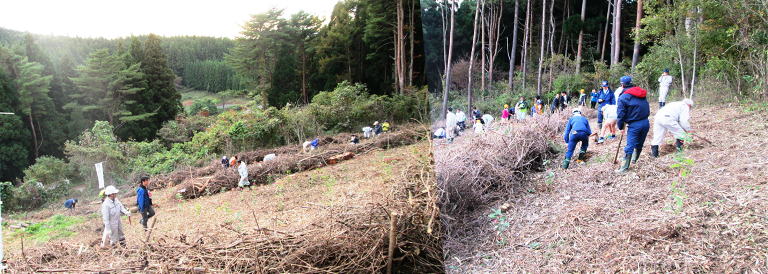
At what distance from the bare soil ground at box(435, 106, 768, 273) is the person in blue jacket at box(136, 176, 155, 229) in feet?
6.68

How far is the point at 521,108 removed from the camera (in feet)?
8.82

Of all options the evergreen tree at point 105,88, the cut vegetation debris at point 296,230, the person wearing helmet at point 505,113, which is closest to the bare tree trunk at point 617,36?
the person wearing helmet at point 505,113

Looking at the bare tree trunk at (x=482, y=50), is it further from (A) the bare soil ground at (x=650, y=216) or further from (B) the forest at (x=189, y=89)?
(A) the bare soil ground at (x=650, y=216)

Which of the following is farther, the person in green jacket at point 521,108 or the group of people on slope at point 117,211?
the person in green jacket at point 521,108

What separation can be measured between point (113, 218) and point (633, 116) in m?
3.14

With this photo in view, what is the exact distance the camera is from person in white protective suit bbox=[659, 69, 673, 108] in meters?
2.02

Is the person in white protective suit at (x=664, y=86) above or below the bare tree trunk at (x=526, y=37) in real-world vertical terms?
below

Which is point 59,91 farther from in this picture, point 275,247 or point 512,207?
point 512,207

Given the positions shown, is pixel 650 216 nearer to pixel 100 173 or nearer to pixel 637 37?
pixel 637 37

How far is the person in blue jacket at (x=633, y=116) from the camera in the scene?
6.82 ft

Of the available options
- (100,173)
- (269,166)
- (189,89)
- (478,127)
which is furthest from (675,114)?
(100,173)

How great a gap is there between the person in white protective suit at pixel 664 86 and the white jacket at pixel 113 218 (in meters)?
3.17

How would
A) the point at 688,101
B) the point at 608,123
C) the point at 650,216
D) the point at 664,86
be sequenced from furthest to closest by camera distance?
the point at 608,123
the point at 664,86
the point at 688,101
the point at 650,216

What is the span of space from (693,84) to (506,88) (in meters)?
0.97
